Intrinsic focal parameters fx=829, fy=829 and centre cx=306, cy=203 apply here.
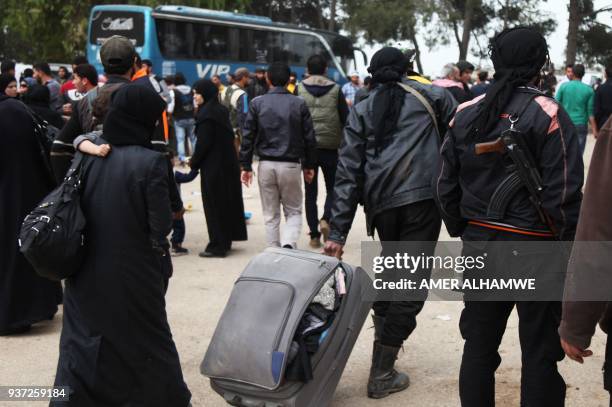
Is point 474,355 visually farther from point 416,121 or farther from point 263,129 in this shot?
point 263,129

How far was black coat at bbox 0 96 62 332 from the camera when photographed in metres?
5.66

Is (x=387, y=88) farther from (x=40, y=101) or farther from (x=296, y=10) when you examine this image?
(x=296, y=10)

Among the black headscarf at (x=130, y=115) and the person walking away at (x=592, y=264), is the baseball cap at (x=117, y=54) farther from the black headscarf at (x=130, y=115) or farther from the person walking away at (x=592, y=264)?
the person walking away at (x=592, y=264)

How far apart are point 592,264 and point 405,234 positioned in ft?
6.25

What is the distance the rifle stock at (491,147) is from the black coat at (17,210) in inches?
136

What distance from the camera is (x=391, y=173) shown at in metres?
4.39

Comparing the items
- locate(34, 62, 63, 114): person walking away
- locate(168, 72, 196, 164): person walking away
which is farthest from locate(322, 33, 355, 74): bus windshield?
locate(34, 62, 63, 114): person walking away

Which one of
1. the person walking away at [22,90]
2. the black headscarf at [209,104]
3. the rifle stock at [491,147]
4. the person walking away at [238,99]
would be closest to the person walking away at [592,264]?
the rifle stock at [491,147]

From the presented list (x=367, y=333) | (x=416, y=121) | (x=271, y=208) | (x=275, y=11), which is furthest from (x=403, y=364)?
(x=275, y=11)

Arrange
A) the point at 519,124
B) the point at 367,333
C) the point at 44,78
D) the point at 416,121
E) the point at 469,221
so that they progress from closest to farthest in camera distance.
Result: the point at 519,124, the point at 469,221, the point at 416,121, the point at 367,333, the point at 44,78

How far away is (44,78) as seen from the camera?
11875mm

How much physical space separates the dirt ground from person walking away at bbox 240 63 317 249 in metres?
0.87

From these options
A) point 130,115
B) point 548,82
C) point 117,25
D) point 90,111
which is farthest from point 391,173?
point 117,25

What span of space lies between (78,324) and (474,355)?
1749mm
